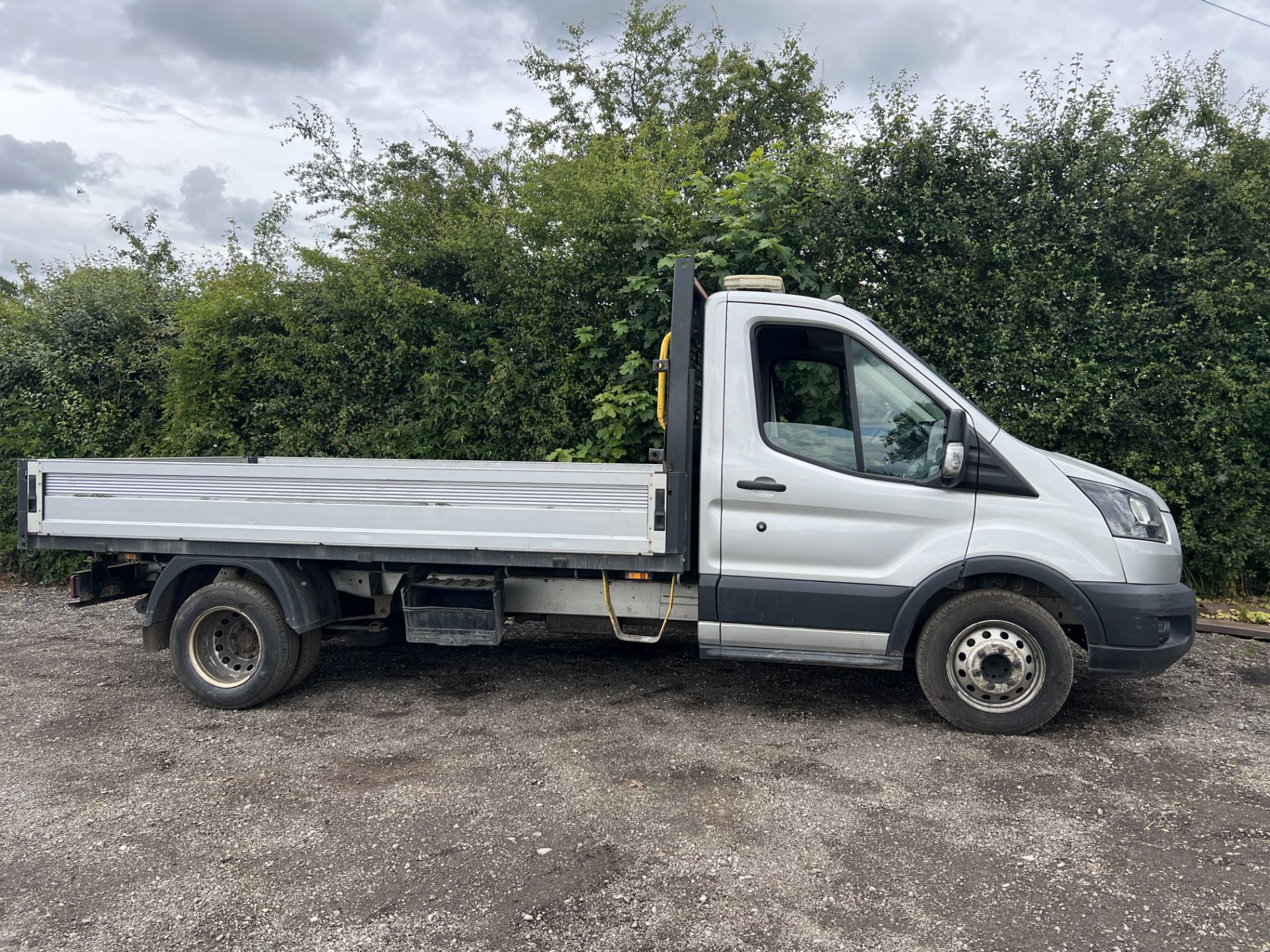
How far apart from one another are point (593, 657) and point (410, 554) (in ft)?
5.99

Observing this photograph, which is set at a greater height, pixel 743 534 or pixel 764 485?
pixel 764 485

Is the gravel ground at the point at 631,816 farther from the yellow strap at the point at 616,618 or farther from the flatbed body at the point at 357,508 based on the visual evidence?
the flatbed body at the point at 357,508

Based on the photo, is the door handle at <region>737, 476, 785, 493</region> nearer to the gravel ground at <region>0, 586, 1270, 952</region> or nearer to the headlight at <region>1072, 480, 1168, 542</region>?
the gravel ground at <region>0, 586, 1270, 952</region>

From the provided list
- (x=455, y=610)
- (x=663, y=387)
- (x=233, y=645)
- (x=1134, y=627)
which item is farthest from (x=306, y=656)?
(x=1134, y=627)

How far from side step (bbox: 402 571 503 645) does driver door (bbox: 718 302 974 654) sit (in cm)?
135

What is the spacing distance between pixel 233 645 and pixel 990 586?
4.52 meters

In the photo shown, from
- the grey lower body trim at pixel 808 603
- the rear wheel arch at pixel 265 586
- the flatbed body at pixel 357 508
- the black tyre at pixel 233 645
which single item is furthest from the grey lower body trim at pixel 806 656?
the black tyre at pixel 233 645

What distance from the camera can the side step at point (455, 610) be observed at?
15.9 ft

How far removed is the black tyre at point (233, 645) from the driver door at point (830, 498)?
2678 millimetres

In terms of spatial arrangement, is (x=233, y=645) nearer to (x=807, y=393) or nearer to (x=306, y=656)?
(x=306, y=656)

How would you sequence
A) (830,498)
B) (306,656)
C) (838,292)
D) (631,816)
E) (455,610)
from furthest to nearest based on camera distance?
(838,292)
(306,656)
(455,610)
(830,498)
(631,816)

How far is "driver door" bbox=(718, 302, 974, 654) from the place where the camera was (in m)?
4.40

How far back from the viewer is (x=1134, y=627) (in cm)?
422

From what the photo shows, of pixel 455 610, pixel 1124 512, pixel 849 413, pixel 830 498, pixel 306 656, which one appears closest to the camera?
pixel 1124 512
